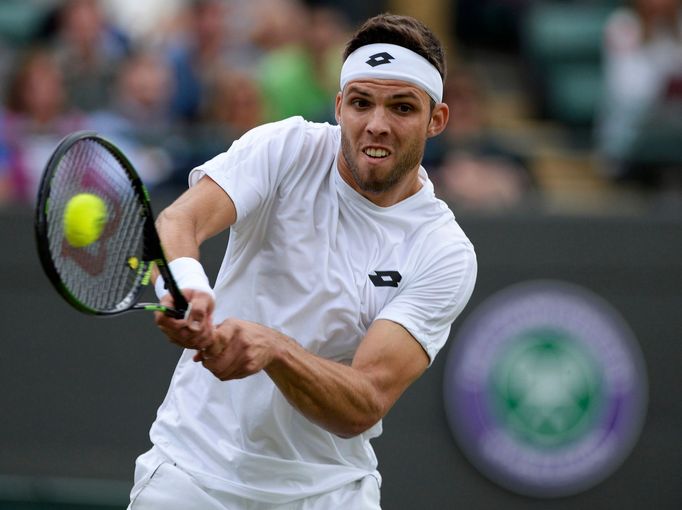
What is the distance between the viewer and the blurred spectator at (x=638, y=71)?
8859 mm

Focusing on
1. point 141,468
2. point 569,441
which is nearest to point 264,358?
point 141,468

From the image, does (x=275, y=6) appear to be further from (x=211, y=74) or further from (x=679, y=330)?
(x=679, y=330)

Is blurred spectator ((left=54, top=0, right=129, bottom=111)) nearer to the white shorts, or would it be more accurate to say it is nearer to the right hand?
the white shorts

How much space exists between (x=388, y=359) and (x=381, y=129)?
69 centimetres

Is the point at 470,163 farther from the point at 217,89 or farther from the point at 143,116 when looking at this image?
the point at 143,116

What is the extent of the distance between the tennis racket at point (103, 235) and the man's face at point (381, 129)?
2.34ft

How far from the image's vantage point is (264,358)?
3520mm

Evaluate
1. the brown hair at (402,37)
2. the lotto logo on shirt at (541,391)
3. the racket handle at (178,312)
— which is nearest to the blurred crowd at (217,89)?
the lotto logo on shirt at (541,391)

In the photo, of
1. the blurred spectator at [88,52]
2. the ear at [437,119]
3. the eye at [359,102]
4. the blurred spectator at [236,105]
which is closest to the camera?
the eye at [359,102]

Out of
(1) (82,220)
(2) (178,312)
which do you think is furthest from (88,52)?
(2) (178,312)

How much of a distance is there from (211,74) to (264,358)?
17.5ft

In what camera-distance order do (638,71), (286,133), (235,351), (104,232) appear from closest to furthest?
(235,351), (104,232), (286,133), (638,71)

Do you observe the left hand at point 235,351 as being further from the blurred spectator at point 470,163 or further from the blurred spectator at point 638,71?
the blurred spectator at point 638,71

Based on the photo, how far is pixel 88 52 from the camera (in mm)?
8602
